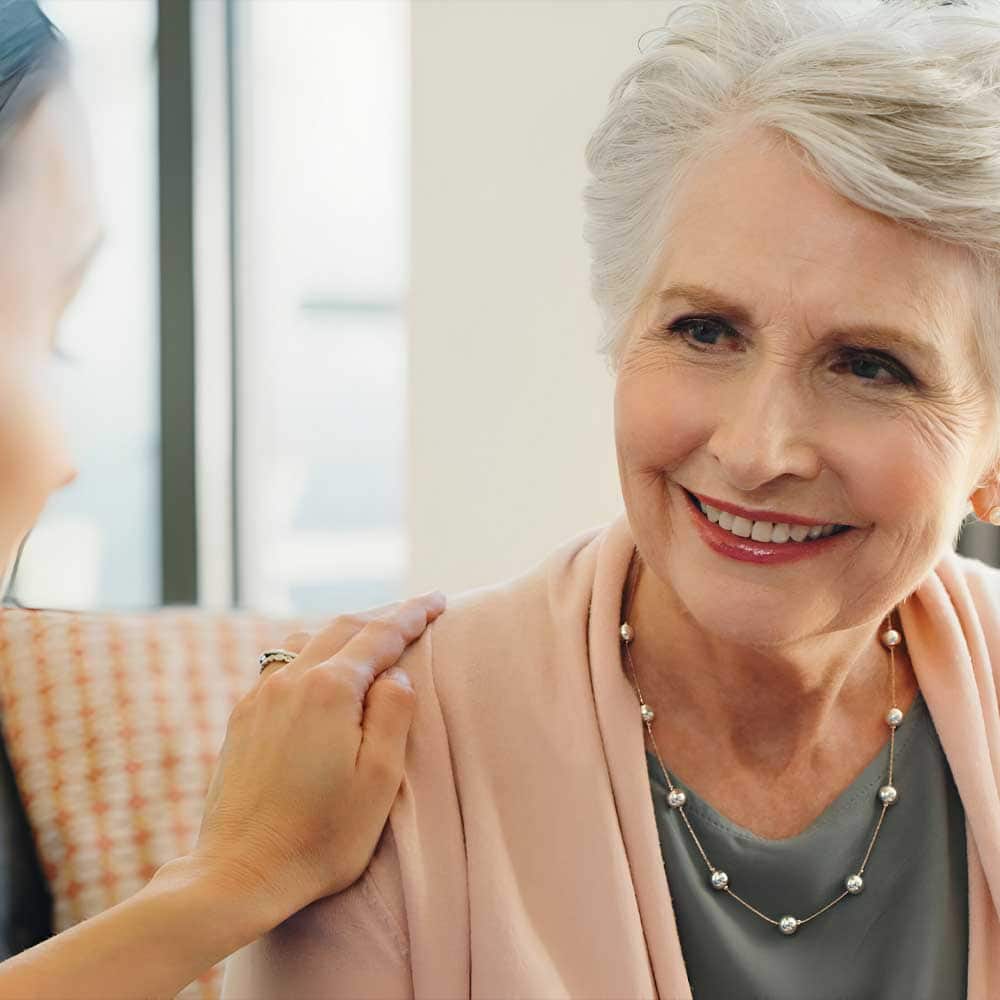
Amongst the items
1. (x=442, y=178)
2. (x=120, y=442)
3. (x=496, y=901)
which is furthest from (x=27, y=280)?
(x=120, y=442)

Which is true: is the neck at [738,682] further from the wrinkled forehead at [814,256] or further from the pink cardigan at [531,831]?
the wrinkled forehead at [814,256]

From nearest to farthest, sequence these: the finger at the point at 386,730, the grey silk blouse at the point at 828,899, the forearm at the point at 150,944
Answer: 1. the forearm at the point at 150,944
2. the finger at the point at 386,730
3. the grey silk blouse at the point at 828,899

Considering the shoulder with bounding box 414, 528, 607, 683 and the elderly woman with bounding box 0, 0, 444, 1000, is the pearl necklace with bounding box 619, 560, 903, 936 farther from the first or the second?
the elderly woman with bounding box 0, 0, 444, 1000

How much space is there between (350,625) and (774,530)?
428 mm

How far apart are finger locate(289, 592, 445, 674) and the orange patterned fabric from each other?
0.55 meters

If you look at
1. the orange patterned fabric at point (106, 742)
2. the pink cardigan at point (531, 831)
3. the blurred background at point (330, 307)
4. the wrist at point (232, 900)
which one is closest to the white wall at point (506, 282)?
the blurred background at point (330, 307)

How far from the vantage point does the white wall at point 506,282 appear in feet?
10.8

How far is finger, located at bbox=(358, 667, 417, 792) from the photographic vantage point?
1.34 m

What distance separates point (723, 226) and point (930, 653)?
0.56 meters

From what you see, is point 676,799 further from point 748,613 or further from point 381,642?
point 381,642

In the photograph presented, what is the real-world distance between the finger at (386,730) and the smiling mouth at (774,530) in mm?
338

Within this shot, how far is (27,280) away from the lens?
3.69 ft

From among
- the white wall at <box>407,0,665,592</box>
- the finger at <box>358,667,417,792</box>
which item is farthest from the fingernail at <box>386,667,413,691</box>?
the white wall at <box>407,0,665,592</box>

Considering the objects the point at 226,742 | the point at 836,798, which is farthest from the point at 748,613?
the point at 226,742
